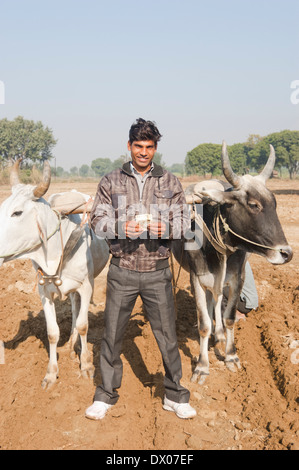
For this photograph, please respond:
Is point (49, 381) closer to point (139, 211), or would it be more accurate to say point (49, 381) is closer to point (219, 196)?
point (139, 211)

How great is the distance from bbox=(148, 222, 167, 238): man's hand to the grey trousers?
419 mm

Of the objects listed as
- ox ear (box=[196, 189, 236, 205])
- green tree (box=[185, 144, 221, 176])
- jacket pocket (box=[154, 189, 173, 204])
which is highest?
jacket pocket (box=[154, 189, 173, 204])

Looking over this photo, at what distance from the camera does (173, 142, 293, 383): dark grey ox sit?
11.6 ft

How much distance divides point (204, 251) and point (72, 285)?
1.39 metres

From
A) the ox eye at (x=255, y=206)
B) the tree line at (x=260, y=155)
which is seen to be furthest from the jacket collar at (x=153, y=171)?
the tree line at (x=260, y=155)

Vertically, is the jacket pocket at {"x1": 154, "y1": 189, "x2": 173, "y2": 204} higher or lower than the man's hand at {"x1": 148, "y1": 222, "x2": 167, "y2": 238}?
higher

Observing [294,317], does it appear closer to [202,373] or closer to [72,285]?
[202,373]

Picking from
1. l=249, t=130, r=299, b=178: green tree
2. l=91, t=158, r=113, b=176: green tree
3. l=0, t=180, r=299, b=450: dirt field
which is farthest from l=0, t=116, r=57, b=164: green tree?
l=91, t=158, r=113, b=176: green tree

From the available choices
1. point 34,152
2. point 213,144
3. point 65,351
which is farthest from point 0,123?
point 65,351

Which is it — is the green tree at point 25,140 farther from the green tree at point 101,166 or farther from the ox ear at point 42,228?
the green tree at point 101,166

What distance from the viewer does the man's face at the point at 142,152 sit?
3.09 metres

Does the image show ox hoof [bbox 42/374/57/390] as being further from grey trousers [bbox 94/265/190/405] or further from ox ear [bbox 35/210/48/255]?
ox ear [bbox 35/210/48/255]

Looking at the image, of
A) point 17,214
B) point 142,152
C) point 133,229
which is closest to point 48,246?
point 17,214

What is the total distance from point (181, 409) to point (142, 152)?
211 cm
